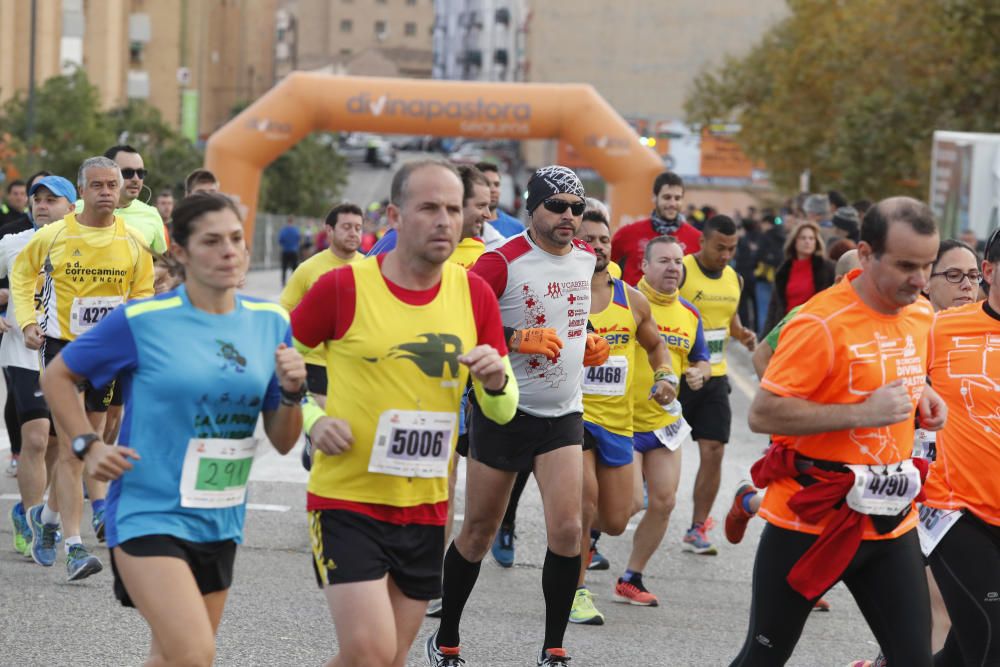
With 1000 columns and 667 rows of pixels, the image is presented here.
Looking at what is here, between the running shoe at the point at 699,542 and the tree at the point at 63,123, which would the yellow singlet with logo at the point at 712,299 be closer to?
the running shoe at the point at 699,542

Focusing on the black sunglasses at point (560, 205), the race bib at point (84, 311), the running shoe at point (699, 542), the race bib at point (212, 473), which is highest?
the black sunglasses at point (560, 205)

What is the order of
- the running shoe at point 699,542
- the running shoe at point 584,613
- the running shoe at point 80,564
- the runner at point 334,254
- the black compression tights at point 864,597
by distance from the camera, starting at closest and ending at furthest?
the black compression tights at point 864,597 < the running shoe at point 584,613 < the running shoe at point 80,564 < the runner at point 334,254 < the running shoe at point 699,542

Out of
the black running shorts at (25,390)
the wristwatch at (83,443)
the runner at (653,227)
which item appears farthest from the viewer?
the runner at (653,227)

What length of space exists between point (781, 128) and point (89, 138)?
57.6ft

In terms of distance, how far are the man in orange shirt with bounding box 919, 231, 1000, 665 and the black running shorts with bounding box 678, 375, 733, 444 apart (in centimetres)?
402

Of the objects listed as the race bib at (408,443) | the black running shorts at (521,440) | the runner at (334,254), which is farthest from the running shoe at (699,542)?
the race bib at (408,443)

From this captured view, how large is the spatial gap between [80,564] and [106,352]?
11.8 ft

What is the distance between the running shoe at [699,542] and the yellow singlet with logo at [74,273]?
3781 millimetres

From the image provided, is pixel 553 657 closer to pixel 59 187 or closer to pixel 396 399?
pixel 396 399

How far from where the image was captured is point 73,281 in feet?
28.2

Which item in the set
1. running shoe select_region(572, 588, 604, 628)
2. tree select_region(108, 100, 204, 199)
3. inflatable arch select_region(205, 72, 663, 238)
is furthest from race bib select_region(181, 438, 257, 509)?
tree select_region(108, 100, 204, 199)

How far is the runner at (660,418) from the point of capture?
8.63 m

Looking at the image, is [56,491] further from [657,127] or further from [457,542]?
[657,127]

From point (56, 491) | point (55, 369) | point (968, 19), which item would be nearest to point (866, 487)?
point (55, 369)
